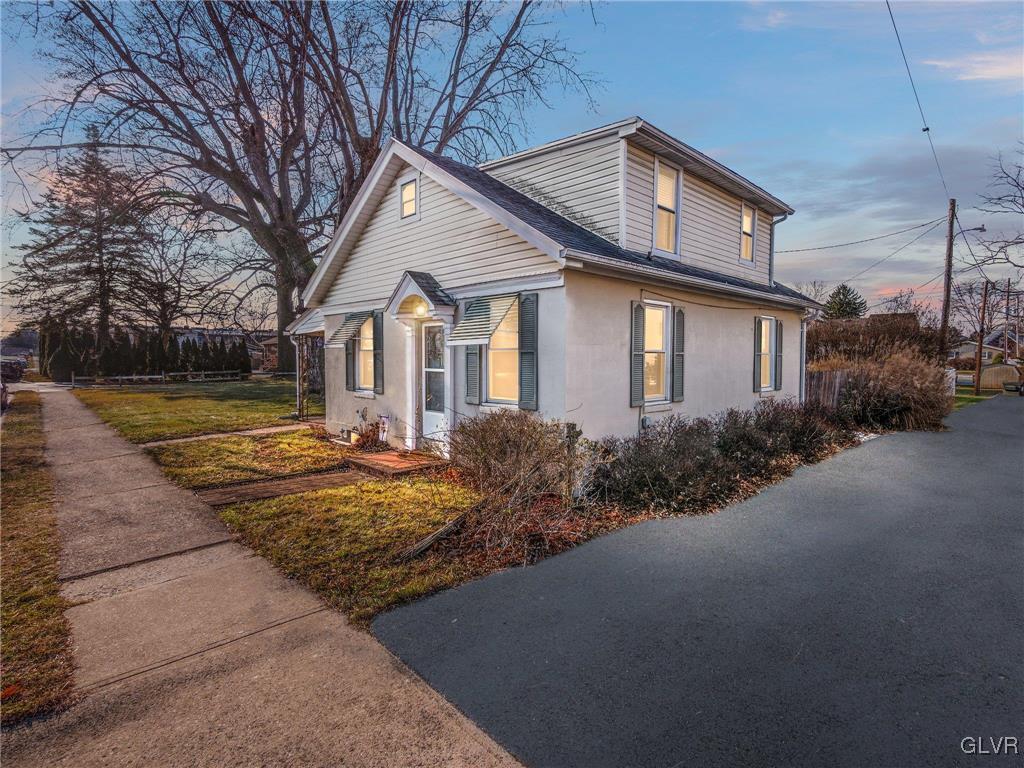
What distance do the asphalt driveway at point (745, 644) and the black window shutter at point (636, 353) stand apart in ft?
7.84

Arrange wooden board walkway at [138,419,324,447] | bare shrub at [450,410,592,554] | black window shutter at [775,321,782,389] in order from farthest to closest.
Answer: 1. black window shutter at [775,321,782,389]
2. wooden board walkway at [138,419,324,447]
3. bare shrub at [450,410,592,554]

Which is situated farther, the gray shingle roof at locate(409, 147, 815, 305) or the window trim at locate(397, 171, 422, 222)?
the window trim at locate(397, 171, 422, 222)

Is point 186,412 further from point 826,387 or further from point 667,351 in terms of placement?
point 826,387

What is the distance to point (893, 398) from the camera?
12.7 meters

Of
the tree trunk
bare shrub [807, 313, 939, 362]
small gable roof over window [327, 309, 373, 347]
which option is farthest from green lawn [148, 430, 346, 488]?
bare shrub [807, 313, 939, 362]

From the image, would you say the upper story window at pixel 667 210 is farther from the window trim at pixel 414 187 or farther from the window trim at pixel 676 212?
the window trim at pixel 414 187

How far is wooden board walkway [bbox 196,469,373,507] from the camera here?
278 inches

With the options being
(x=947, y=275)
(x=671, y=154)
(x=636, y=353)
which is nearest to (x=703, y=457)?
(x=636, y=353)

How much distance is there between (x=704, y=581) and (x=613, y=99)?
16.6 meters

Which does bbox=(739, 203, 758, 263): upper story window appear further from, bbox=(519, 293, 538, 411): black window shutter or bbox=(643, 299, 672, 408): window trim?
bbox=(519, 293, 538, 411): black window shutter

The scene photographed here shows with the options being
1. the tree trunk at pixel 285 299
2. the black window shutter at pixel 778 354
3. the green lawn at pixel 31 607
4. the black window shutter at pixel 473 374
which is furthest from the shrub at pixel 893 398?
the tree trunk at pixel 285 299

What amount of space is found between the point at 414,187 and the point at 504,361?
399cm

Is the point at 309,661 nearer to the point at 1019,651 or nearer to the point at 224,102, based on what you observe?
the point at 1019,651

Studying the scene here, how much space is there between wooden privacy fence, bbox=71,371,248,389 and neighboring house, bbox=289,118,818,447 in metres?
29.2
